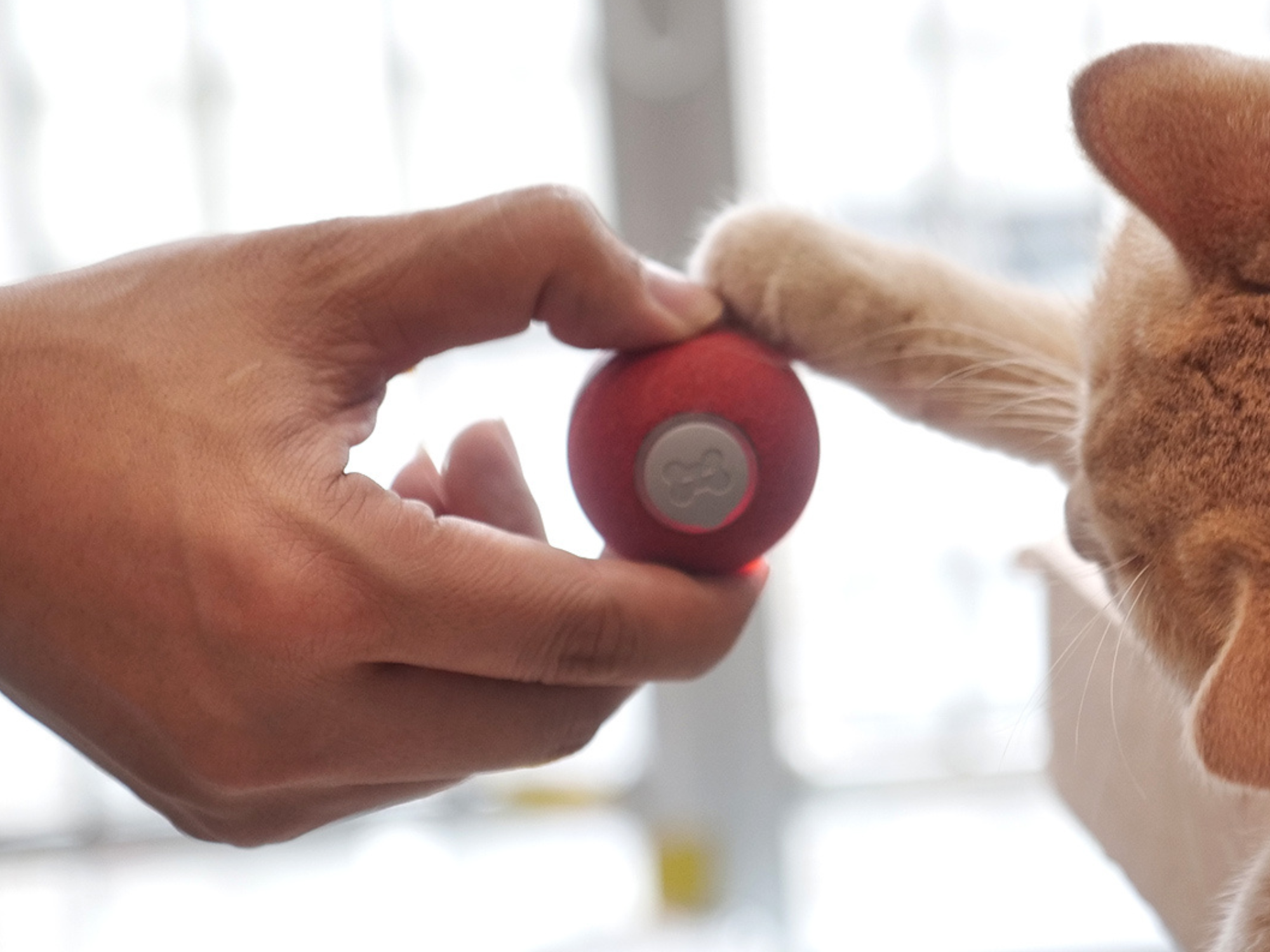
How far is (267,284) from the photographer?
648 millimetres

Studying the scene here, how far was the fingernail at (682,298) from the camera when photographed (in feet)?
2.37

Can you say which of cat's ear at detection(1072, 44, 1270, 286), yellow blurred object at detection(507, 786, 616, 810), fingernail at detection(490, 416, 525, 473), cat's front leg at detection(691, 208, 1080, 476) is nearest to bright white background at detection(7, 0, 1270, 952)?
yellow blurred object at detection(507, 786, 616, 810)

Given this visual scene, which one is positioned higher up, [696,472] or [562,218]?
[562,218]

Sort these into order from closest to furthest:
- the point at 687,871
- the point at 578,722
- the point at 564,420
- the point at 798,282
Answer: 1. the point at 578,722
2. the point at 798,282
3. the point at 564,420
4. the point at 687,871

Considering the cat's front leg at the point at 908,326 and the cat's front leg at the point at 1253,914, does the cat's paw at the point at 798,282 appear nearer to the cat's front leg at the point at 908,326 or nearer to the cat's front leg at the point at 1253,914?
the cat's front leg at the point at 908,326

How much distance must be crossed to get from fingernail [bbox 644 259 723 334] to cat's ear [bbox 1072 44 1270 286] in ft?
0.76

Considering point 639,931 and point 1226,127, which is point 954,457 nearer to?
point 639,931

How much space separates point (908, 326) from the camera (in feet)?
2.80

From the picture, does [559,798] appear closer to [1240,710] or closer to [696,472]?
[696,472]

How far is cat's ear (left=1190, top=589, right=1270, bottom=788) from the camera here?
55 centimetres

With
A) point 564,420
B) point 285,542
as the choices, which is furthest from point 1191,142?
point 564,420

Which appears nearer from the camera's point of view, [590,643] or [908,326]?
[590,643]

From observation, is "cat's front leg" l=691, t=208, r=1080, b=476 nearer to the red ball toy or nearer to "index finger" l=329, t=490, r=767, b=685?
the red ball toy

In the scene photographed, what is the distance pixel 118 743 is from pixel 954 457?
1.41 metres
